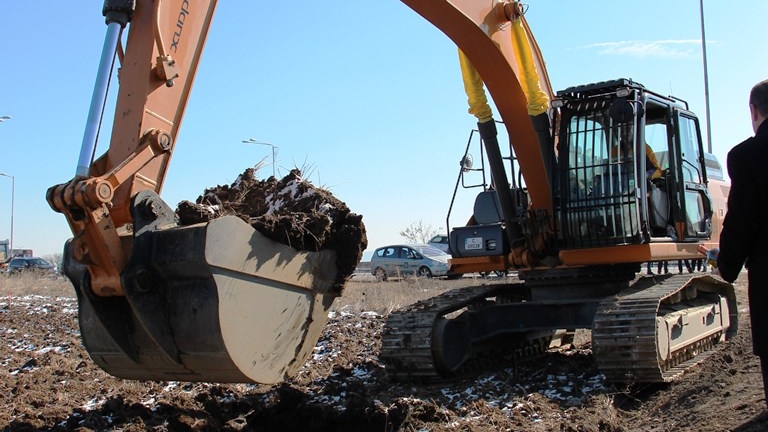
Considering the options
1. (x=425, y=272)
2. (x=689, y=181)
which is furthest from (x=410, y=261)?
(x=689, y=181)

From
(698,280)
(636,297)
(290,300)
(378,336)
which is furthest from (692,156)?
(290,300)

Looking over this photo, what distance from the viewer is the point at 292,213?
5.05 m

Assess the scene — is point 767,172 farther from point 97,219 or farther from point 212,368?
point 97,219

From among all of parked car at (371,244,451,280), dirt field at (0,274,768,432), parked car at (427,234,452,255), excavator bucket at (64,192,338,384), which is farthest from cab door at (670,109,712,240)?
parked car at (427,234,452,255)

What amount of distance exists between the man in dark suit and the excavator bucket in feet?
8.18

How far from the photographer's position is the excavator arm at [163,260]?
4184mm

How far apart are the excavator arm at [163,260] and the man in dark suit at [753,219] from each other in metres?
2.49

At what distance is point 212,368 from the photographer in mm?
4238

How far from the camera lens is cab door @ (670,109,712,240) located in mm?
7707

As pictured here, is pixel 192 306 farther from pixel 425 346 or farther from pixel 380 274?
pixel 380 274

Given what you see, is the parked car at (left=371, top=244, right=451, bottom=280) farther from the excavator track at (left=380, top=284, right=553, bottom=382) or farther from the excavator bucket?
the excavator bucket

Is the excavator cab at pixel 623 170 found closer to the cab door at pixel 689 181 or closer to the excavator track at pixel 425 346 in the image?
the cab door at pixel 689 181

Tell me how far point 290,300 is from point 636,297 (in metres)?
3.51

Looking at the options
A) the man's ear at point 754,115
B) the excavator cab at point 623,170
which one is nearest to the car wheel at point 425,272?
the excavator cab at point 623,170
